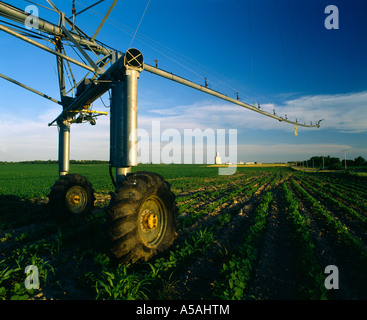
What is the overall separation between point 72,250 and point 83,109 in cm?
431

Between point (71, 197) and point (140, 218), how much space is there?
4.01m

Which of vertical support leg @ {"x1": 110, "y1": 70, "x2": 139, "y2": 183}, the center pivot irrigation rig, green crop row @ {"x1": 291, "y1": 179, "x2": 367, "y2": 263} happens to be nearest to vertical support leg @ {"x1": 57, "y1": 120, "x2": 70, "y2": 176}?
the center pivot irrigation rig

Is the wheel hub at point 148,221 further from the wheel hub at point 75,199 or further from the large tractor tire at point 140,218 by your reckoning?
the wheel hub at point 75,199

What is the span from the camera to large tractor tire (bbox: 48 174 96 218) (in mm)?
5867

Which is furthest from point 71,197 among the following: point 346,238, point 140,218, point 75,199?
point 346,238

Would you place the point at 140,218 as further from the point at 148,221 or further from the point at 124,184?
the point at 124,184

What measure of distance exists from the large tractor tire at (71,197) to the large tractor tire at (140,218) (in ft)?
12.1

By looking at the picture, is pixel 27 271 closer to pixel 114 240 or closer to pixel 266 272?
pixel 114 240

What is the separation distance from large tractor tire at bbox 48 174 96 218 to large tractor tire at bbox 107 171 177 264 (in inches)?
145

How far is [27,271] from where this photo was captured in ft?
10.8

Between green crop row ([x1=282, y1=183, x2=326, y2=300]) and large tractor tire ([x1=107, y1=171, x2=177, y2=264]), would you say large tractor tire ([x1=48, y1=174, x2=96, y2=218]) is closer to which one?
large tractor tire ([x1=107, y1=171, x2=177, y2=264])

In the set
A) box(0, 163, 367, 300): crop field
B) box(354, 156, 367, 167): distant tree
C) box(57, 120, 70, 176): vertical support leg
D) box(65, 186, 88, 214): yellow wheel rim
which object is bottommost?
box(0, 163, 367, 300): crop field

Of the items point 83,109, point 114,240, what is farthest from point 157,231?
point 83,109
